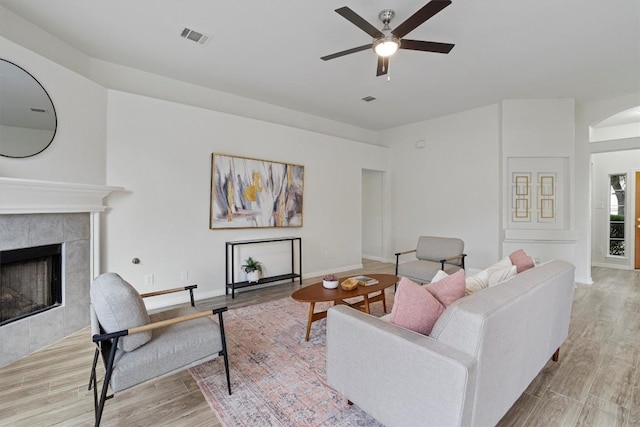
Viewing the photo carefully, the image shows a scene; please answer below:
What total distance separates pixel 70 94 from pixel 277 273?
3.44 meters

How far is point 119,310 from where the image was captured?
65.8 inches

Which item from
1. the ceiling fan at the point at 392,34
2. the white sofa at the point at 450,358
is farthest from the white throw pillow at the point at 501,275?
the ceiling fan at the point at 392,34

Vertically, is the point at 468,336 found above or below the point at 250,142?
below

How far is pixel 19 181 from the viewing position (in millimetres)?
2385

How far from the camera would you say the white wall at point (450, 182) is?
526cm

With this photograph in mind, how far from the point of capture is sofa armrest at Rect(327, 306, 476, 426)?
125cm

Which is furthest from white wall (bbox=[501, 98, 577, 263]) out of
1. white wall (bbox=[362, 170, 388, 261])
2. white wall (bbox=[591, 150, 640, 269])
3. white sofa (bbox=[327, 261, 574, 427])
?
white sofa (bbox=[327, 261, 574, 427])

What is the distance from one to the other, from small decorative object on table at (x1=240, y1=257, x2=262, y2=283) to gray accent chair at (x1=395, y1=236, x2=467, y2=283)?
2051 millimetres

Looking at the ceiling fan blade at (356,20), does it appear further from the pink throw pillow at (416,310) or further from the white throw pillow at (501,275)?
the white throw pillow at (501,275)

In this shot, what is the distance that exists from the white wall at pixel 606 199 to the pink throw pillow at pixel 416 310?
7213mm

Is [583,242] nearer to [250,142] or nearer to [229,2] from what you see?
[250,142]

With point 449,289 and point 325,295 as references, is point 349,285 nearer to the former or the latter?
point 325,295

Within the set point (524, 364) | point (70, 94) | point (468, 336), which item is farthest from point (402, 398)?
point (70, 94)

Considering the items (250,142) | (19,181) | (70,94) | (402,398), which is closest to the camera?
(402,398)
